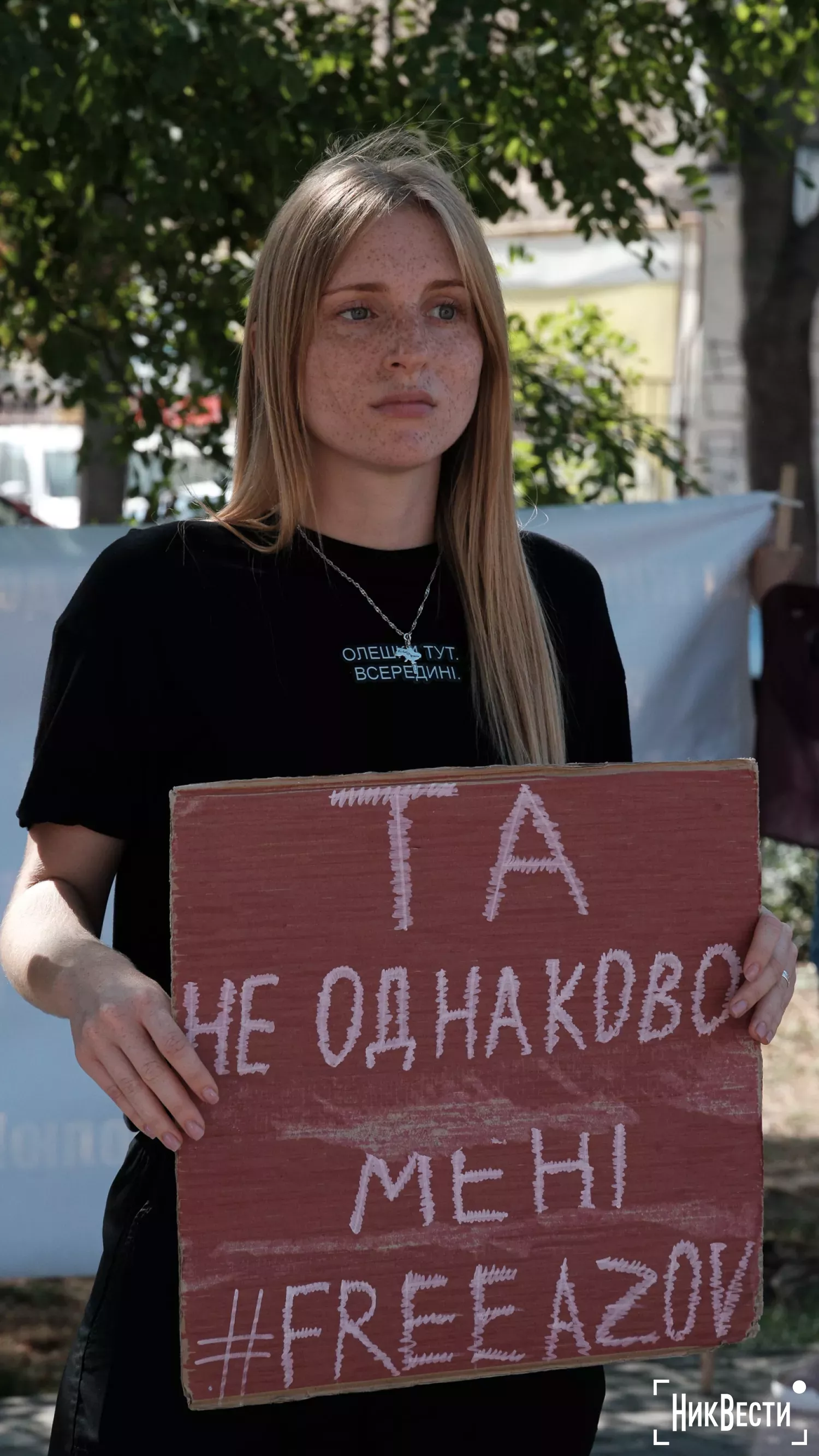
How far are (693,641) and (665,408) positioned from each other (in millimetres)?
12414

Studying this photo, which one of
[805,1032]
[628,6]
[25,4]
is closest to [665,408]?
[805,1032]

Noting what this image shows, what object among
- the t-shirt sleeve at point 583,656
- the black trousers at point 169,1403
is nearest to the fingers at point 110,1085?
the black trousers at point 169,1403

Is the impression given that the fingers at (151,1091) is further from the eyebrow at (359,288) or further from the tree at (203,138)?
the tree at (203,138)

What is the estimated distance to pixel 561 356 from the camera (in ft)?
17.5

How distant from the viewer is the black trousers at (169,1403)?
1495 millimetres

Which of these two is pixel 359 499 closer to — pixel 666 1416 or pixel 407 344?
pixel 407 344

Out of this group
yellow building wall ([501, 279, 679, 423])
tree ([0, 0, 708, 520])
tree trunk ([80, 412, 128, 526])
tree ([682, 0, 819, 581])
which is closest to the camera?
tree ([0, 0, 708, 520])

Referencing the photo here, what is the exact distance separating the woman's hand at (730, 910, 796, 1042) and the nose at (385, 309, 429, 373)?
24.4 inches

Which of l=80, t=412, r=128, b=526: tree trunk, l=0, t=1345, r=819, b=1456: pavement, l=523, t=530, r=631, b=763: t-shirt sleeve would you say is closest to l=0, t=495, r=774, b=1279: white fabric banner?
l=0, t=1345, r=819, b=1456: pavement

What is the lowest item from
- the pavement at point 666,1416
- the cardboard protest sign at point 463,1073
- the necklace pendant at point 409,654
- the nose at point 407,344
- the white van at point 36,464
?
the pavement at point 666,1416

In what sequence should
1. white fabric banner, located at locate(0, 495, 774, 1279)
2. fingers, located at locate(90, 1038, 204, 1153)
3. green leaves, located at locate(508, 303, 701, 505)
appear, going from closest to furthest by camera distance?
1. fingers, located at locate(90, 1038, 204, 1153)
2. white fabric banner, located at locate(0, 495, 774, 1279)
3. green leaves, located at locate(508, 303, 701, 505)

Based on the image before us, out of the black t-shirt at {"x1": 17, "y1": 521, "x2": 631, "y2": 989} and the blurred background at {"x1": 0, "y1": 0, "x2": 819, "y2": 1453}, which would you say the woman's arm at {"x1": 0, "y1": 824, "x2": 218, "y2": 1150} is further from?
the blurred background at {"x1": 0, "y1": 0, "x2": 819, "y2": 1453}

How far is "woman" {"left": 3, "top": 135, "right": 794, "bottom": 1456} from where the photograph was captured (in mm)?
1508

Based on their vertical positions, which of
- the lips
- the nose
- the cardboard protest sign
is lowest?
the cardboard protest sign
